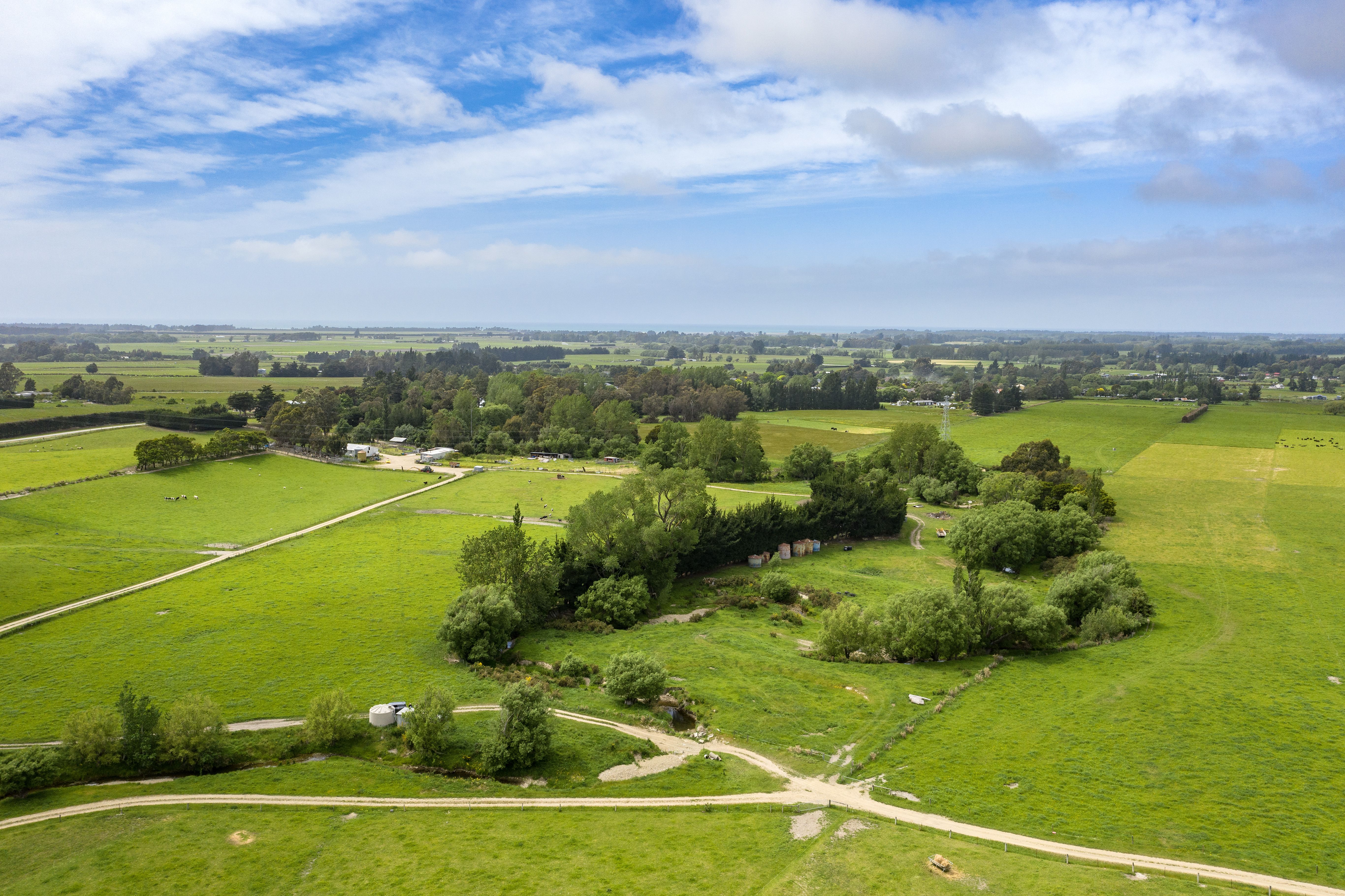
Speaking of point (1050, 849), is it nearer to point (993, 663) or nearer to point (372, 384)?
point (993, 663)

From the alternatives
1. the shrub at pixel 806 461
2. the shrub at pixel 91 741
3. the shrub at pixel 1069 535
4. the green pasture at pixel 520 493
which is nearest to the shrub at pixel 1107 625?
the shrub at pixel 1069 535

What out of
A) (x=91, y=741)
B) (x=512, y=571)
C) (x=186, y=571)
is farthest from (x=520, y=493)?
(x=91, y=741)

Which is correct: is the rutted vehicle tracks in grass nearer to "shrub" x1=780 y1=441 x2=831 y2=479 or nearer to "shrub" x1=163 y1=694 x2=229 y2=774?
"shrub" x1=163 y1=694 x2=229 y2=774

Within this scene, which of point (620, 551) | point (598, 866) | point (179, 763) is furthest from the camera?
point (620, 551)

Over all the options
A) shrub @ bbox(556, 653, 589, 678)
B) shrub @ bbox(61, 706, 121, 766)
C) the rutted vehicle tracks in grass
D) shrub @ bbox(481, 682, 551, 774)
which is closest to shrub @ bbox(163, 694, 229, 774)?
shrub @ bbox(61, 706, 121, 766)

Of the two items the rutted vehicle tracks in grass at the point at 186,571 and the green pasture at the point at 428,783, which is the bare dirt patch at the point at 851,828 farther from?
the rutted vehicle tracks in grass at the point at 186,571

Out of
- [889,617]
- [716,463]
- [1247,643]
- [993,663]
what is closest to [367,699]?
[889,617]

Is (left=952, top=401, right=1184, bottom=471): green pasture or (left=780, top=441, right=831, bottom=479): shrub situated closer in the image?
(left=780, top=441, right=831, bottom=479): shrub

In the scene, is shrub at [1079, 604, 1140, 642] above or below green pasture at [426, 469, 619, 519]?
below
